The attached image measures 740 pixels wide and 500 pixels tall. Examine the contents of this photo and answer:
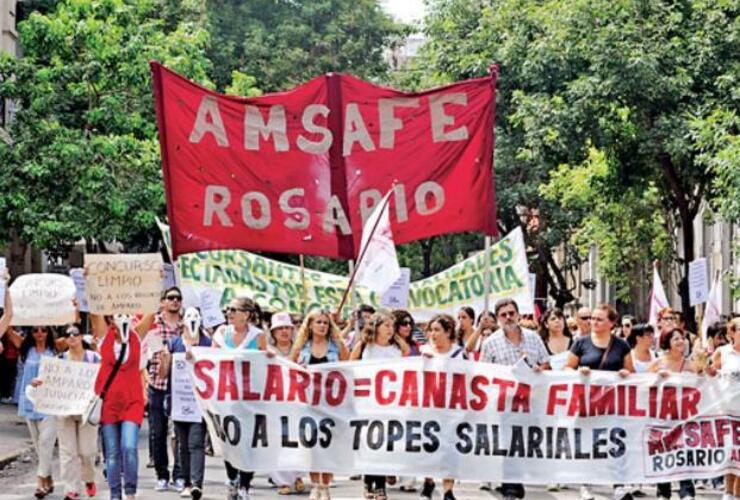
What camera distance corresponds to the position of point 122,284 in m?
13.2

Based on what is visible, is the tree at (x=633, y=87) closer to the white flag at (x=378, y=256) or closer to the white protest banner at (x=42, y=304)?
the white flag at (x=378, y=256)

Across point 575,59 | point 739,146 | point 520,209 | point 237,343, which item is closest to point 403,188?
point 237,343

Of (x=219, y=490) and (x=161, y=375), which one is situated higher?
(x=161, y=375)

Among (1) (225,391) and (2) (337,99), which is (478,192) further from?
(1) (225,391)

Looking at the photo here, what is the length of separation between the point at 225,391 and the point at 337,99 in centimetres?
275

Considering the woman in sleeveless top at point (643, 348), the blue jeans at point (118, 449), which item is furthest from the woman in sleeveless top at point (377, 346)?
the woman in sleeveless top at point (643, 348)

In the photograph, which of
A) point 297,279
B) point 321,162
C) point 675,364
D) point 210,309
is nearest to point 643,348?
point 675,364

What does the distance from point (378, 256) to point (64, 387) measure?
307 cm

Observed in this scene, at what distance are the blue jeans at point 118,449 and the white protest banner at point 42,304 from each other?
1681 millimetres

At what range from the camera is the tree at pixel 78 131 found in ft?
96.8

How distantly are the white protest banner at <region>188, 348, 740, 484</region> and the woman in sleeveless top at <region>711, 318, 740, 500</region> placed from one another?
2.00 ft

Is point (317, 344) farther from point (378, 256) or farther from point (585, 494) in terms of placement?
point (585, 494)

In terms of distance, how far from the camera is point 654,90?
27141 millimetres

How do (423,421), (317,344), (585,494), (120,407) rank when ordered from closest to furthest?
(423,421) → (120,407) → (317,344) → (585,494)
